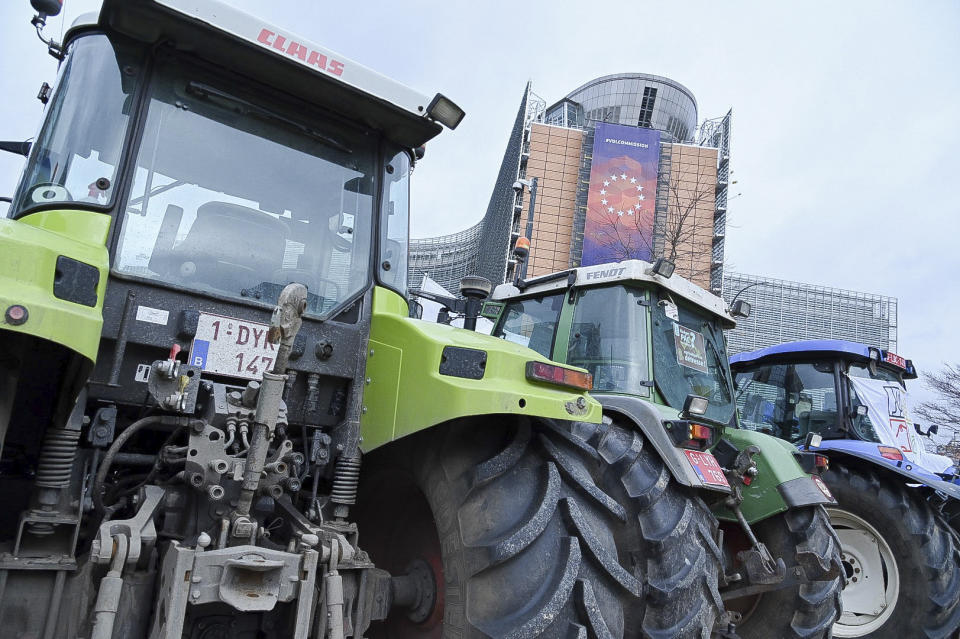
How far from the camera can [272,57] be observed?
2.59m

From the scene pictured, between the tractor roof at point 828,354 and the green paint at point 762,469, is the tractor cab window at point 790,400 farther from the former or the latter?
the green paint at point 762,469

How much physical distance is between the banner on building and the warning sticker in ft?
60.5

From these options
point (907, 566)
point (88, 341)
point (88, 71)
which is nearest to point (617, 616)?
point (88, 341)

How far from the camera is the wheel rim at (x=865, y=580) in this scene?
5742mm

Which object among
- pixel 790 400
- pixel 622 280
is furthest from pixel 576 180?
pixel 622 280

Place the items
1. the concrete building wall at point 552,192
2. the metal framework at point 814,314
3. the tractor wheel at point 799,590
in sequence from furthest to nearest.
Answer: the metal framework at point 814,314 < the concrete building wall at point 552,192 < the tractor wheel at point 799,590

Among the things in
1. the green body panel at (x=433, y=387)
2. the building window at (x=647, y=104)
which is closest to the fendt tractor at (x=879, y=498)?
the green body panel at (x=433, y=387)

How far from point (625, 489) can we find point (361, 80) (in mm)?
2183

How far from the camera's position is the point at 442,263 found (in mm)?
32062

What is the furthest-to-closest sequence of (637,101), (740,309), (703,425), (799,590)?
1. (637,101)
2. (740,309)
3. (799,590)
4. (703,425)

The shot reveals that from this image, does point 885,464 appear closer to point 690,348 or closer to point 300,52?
point 690,348

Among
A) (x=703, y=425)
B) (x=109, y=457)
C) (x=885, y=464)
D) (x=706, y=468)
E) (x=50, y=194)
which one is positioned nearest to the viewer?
(x=109, y=457)

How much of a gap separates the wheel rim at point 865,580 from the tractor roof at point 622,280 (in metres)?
2.20

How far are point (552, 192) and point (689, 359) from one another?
70.6 feet
